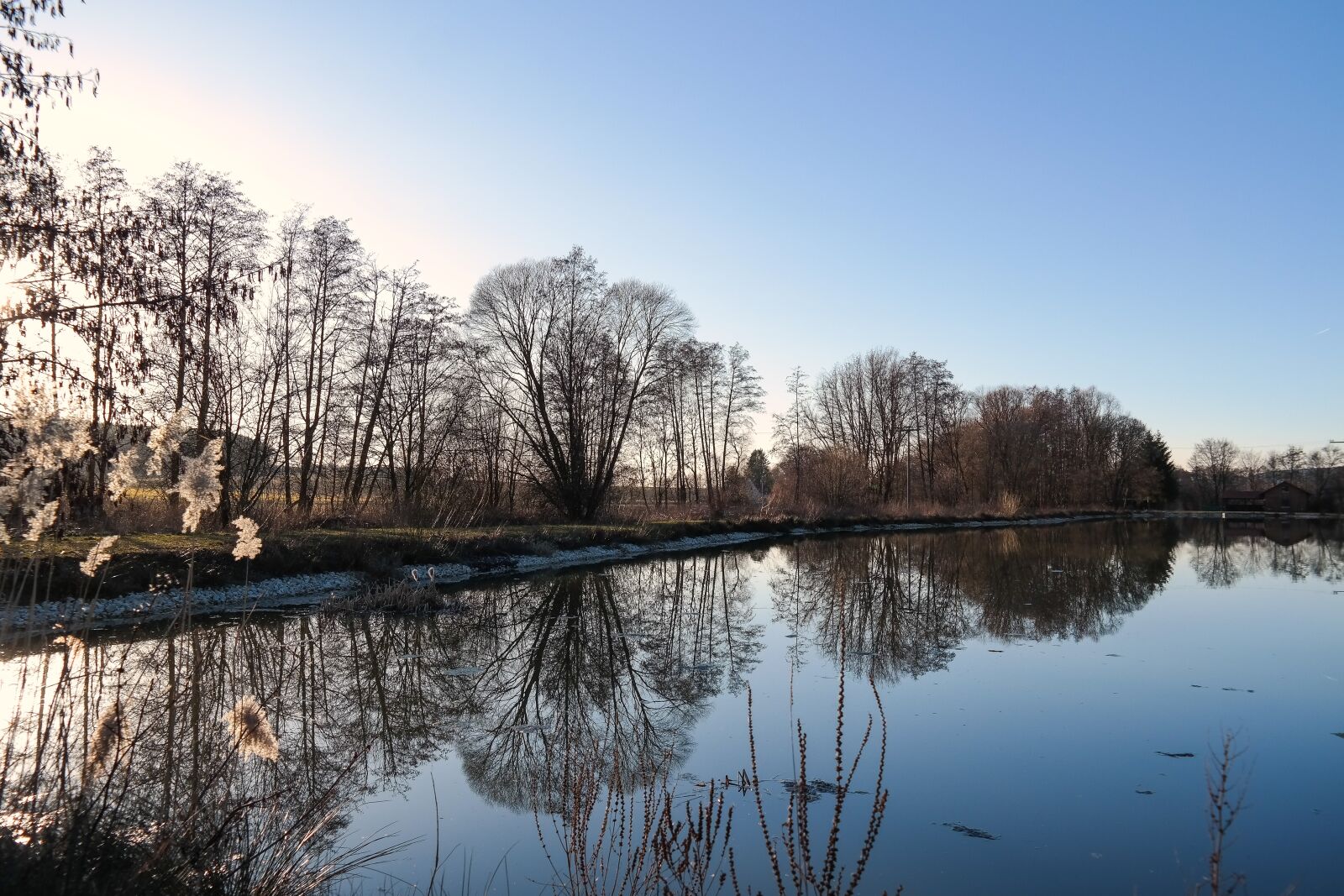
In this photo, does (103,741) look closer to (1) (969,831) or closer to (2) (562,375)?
(1) (969,831)

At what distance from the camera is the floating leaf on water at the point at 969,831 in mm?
5262

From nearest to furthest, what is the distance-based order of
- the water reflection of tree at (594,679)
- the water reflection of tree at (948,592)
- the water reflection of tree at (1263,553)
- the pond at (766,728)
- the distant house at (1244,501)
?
the pond at (766,728) < the water reflection of tree at (594,679) < the water reflection of tree at (948,592) < the water reflection of tree at (1263,553) < the distant house at (1244,501)

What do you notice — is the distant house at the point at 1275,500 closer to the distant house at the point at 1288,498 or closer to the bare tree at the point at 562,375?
the distant house at the point at 1288,498

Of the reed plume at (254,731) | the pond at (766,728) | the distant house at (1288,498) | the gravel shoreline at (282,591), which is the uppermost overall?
the distant house at (1288,498)

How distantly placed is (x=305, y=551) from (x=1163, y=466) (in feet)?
270

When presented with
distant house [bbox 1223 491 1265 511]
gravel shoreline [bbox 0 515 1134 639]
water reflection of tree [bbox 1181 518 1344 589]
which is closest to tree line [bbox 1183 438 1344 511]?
distant house [bbox 1223 491 1265 511]

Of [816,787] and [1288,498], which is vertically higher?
[1288,498]

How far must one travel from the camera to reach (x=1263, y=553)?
30.8 meters

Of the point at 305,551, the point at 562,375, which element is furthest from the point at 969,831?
the point at 562,375

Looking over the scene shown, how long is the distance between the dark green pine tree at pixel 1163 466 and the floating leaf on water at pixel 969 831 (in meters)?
81.0

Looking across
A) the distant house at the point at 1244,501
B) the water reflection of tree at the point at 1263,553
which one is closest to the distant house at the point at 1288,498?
the distant house at the point at 1244,501

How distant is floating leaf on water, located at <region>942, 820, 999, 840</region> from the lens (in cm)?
526

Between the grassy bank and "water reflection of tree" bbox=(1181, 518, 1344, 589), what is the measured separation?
59.3 feet

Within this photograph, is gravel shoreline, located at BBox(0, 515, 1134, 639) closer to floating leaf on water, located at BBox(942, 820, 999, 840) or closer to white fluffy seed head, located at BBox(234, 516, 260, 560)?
white fluffy seed head, located at BBox(234, 516, 260, 560)
